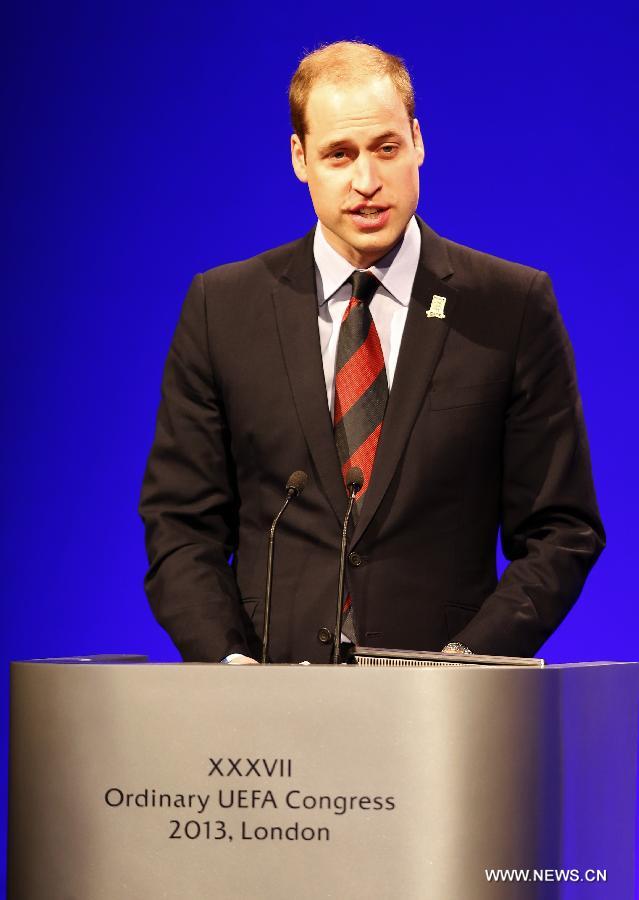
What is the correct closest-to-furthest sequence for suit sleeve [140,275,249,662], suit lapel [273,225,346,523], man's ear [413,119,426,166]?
1. suit sleeve [140,275,249,662]
2. suit lapel [273,225,346,523]
3. man's ear [413,119,426,166]

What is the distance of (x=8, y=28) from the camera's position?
3898mm

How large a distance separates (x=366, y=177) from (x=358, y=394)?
0.34 meters

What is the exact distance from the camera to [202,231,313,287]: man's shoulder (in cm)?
265

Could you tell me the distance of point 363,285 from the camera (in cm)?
253

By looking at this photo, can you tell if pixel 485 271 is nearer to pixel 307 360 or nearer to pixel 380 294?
pixel 380 294

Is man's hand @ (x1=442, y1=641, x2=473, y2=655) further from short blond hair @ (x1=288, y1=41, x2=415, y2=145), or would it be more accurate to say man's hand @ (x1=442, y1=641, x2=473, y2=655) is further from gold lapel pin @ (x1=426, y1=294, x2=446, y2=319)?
short blond hair @ (x1=288, y1=41, x2=415, y2=145)

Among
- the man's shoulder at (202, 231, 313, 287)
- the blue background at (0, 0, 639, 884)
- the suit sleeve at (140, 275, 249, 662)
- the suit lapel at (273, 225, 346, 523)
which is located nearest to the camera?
the suit sleeve at (140, 275, 249, 662)

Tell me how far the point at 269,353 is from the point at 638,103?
1513 millimetres

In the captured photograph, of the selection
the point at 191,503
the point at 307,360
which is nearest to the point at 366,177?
the point at 307,360

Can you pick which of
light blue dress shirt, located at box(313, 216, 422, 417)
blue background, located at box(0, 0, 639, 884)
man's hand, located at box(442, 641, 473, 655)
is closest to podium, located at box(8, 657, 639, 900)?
man's hand, located at box(442, 641, 473, 655)

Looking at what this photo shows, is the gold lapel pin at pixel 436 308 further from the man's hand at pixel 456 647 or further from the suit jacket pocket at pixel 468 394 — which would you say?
the man's hand at pixel 456 647

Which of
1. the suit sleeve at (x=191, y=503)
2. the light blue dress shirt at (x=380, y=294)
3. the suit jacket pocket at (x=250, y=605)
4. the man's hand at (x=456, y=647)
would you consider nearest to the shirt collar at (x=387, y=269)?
the light blue dress shirt at (x=380, y=294)

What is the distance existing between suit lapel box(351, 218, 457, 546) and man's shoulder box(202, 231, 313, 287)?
0.21 metres

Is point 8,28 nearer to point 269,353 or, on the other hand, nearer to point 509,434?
point 269,353
